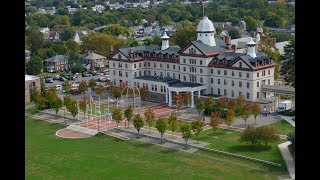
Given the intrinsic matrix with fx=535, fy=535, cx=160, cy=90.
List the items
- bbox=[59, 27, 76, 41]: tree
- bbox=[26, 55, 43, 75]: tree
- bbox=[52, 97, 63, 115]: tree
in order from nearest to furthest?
1. bbox=[52, 97, 63, 115]: tree
2. bbox=[26, 55, 43, 75]: tree
3. bbox=[59, 27, 76, 41]: tree

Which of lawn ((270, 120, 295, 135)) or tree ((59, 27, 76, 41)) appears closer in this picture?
lawn ((270, 120, 295, 135))

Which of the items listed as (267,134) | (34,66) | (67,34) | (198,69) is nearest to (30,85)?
(34,66)

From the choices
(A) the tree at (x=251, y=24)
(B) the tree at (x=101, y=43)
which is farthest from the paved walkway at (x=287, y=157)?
(A) the tree at (x=251, y=24)

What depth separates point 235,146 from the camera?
87.9 feet

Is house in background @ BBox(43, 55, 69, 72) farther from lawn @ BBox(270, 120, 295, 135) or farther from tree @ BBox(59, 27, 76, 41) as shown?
lawn @ BBox(270, 120, 295, 135)

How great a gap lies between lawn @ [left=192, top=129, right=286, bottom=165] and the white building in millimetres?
8182

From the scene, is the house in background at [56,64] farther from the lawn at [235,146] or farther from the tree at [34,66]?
the lawn at [235,146]

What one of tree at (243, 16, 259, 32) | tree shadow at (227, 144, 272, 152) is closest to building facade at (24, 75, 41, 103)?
tree shadow at (227, 144, 272, 152)

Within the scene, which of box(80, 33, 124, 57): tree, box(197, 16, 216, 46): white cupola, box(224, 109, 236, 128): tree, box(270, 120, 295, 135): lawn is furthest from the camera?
box(80, 33, 124, 57): tree

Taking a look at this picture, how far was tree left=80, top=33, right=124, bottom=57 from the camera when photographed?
6128 centimetres

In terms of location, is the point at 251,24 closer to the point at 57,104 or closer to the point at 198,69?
the point at 198,69
